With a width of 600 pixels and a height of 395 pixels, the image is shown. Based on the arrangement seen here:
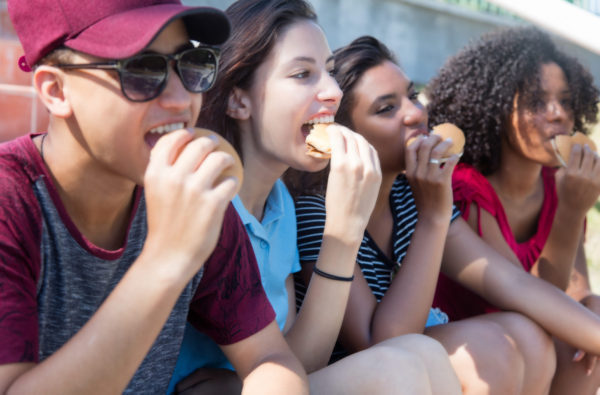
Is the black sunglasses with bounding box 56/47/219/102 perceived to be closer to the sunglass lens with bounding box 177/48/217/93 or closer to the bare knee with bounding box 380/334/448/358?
the sunglass lens with bounding box 177/48/217/93

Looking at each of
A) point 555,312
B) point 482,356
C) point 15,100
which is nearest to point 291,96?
point 482,356

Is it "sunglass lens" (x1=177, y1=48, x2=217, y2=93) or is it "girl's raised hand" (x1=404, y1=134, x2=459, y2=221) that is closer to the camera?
"sunglass lens" (x1=177, y1=48, x2=217, y2=93)

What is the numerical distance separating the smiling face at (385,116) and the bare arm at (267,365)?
3.95 ft

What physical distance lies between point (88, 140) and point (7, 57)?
380 cm

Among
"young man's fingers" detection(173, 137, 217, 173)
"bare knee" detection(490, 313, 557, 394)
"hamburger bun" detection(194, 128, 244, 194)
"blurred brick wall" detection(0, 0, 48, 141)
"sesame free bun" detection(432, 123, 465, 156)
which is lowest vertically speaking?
"blurred brick wall" detection(0, 0, 48, 141)

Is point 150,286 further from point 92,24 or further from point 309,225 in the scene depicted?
point 309,225

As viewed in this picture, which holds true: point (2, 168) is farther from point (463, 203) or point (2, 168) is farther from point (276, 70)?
point (463, 203)

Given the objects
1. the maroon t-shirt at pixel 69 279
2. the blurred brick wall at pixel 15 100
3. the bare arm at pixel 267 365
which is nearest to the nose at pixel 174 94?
the maroon t-shirt at pixel 69 279

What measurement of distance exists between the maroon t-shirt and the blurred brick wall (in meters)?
3.42

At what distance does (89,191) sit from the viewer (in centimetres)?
154

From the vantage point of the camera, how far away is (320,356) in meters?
2.02

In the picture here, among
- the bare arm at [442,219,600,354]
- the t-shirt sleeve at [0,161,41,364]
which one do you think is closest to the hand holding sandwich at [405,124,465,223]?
the bare arm at [442,219,600,354]

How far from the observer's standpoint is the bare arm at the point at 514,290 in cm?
263

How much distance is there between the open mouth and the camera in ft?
4.94
